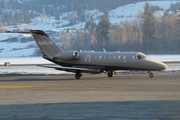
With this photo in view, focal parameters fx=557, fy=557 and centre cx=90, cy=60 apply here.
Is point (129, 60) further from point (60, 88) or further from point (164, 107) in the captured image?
point (164, 107)

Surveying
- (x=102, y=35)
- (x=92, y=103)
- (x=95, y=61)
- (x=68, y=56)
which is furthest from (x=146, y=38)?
(x=92, y=103)

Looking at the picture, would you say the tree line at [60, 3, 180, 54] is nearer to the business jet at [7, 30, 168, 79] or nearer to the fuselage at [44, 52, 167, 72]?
the business jet at [7, 30, 168, 79]

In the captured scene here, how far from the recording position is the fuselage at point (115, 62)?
40000 mm

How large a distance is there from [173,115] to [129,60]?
21998 millimetres

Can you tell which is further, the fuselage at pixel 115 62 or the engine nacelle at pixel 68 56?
the engine nacelle at pixel 68 56

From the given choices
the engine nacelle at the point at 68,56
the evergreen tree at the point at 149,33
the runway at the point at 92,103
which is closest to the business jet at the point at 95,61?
the engine nacelle at the point at 68,56

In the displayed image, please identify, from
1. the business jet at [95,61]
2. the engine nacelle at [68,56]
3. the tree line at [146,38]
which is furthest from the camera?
the tree line at [146,38]

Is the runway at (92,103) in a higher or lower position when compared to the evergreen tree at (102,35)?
lower

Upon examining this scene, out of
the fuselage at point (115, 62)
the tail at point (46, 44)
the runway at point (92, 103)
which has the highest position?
the tail at point (46, 44)

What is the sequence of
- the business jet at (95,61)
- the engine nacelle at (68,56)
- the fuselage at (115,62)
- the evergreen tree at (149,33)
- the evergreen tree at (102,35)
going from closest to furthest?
the fuselage at (115,62)
the business jet at (95,61)
the engine nacelle at (68,56)
the evergreen tree at (149,33)
the evergreen tree at (102,35)

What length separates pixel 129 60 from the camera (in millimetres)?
40656

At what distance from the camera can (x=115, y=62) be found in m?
41.3

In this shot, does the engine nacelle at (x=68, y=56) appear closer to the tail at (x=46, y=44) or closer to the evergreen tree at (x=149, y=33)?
the tail at (x=46, y=44)

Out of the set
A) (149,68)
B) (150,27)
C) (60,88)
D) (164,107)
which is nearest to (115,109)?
(164,107)
